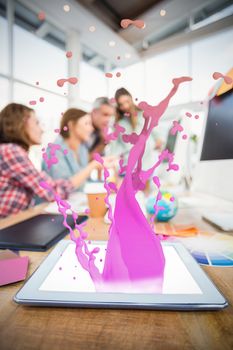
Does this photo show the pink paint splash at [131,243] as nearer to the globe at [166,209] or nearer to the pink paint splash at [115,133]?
the pink paint splash at [115,133]

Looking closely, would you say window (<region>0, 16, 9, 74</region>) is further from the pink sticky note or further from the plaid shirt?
the pink sticky note

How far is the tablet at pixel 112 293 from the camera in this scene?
241mm

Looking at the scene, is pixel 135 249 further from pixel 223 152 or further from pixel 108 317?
pixel 223 152

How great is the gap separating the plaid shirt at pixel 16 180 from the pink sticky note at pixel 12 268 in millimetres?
741

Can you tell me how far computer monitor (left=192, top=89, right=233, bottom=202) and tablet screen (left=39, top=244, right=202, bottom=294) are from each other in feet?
1.13

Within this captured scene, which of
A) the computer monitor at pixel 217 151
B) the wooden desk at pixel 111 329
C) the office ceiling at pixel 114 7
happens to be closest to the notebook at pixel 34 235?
the wooden desk at pixel 111 329

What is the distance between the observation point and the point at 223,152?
0.67 m

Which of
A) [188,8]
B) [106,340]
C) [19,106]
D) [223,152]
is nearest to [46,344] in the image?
[106,340]

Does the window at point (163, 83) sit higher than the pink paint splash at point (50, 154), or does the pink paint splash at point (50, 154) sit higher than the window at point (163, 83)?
the window at point (163, 83)

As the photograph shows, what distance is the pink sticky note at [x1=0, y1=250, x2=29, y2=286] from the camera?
312 millimetres

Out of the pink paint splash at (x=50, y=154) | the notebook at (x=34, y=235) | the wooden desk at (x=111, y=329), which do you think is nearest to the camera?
the wooden desk at (x=111, y=329)

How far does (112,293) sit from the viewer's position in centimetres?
26

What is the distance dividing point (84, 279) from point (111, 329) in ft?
0.32

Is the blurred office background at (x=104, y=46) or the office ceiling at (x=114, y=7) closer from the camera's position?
the blurred office background at (x=104, y=46)
